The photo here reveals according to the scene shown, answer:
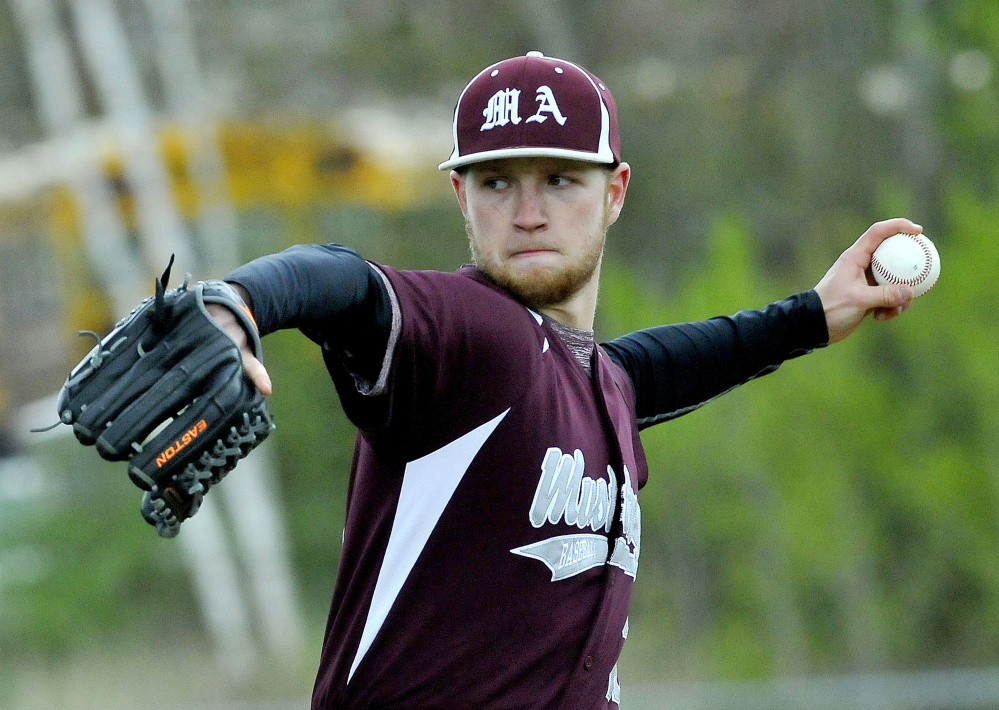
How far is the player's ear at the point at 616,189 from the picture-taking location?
2607 millimetres

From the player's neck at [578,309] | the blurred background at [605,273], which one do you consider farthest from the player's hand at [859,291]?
the blurred background at [605,273]

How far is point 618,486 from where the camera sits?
97.0 inches

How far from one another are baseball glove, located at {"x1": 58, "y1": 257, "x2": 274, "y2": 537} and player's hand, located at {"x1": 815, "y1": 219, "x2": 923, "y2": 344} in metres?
1.93

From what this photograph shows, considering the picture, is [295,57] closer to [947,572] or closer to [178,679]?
[178,679]

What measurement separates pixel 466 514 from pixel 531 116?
2.45 ft

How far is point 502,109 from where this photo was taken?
2324 millimetres

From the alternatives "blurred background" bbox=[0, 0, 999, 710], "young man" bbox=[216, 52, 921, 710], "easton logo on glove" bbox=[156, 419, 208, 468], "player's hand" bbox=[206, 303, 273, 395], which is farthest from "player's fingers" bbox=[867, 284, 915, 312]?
"blurred background" bbox=[0, 0, 999, 710]

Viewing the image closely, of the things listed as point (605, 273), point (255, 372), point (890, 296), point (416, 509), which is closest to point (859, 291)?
point (890, 296)

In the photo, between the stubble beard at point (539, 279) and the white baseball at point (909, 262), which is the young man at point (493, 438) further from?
Result: the white baseball at point (909, 262)

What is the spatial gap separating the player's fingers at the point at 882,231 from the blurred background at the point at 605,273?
6.65m

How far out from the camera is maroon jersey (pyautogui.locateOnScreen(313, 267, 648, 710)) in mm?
2096

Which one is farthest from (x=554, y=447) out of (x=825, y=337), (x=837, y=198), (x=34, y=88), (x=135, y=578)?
(x=34, y=88)

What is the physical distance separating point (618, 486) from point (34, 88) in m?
14.7

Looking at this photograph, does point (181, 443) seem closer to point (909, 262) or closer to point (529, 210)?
point (529, 210)
